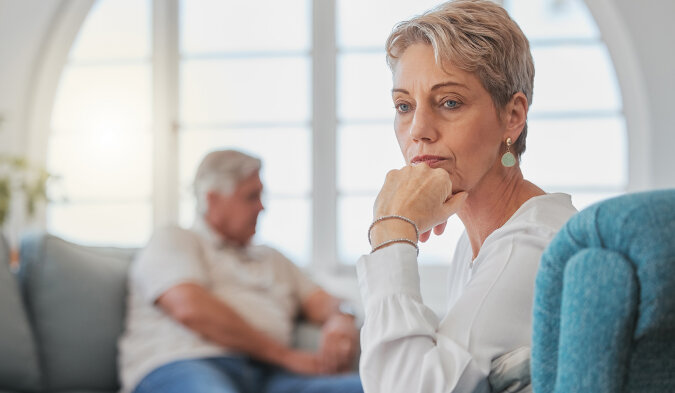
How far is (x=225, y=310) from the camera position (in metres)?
2.64

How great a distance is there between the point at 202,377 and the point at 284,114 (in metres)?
2.23

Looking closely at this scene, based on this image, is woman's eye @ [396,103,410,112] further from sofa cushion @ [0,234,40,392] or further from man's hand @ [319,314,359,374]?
sofa cushion @ [0,234,40,392]

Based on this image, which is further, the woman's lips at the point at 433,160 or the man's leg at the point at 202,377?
the man's leg at the point at 202,377

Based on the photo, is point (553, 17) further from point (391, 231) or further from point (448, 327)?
point (448, 327)

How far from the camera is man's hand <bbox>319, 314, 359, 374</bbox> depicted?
2703 mm

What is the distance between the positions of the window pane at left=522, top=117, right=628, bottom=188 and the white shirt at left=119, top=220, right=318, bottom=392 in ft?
5.77

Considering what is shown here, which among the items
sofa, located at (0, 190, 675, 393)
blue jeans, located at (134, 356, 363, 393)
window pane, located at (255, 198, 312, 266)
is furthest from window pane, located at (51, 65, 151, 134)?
sofa, located at (0, 190, 675, 393)

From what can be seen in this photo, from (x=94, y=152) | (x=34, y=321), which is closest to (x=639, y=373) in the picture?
(x=34, y=321)

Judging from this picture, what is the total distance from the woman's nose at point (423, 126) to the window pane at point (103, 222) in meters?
3.52

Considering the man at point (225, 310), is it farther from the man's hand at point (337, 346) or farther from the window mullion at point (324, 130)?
the window mullion at point (324, 130)

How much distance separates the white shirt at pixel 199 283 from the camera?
2584 mm

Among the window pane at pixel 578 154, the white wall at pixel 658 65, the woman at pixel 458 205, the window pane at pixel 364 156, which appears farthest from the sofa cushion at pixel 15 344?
the white wall at pixel 658 65

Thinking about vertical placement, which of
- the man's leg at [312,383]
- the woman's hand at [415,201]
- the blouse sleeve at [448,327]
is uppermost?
the woman's hand at [415,201]

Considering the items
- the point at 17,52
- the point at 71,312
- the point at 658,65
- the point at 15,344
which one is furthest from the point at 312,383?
the point at 17,52
